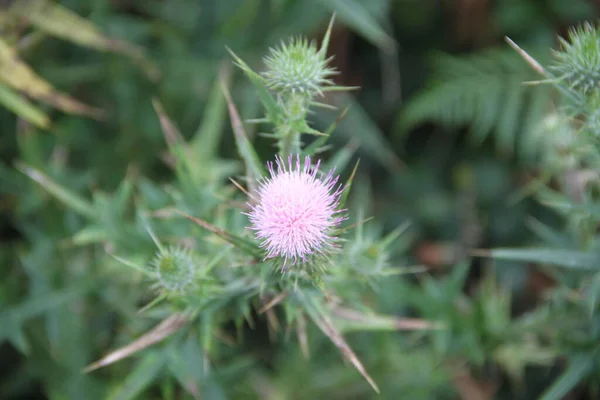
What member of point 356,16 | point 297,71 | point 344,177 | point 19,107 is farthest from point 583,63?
point 19,107

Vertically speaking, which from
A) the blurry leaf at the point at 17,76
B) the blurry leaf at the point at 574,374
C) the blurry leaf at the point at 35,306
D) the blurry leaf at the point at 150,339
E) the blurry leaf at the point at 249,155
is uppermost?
the blurry leaf at the point at 17,76

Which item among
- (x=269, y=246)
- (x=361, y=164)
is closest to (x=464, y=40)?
(x=361, y=164)

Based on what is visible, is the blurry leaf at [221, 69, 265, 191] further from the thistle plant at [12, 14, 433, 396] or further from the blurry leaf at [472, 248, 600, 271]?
the blurry leaf at [472, 248, 600, 271]

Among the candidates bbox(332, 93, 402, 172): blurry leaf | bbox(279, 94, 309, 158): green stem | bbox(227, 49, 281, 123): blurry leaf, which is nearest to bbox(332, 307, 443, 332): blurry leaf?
bbox(279, 94, 309, 158): green stem

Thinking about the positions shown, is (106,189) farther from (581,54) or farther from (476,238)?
(581,54)

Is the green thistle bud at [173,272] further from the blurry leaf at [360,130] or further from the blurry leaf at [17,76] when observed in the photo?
the blurry leaf at [360,130]

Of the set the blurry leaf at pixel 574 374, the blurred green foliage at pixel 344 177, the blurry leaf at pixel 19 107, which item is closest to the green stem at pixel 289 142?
the blurred green foliage at pixel 344 177
